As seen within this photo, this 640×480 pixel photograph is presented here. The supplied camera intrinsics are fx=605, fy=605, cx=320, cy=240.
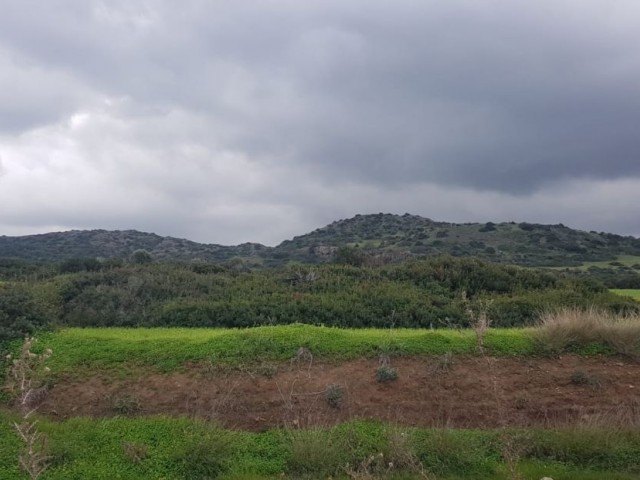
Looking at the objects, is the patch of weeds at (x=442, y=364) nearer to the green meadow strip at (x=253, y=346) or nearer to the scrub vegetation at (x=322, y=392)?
the scrub vegetation at (x=322, y=392)

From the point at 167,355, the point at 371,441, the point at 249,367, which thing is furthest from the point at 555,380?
the point at 167,355

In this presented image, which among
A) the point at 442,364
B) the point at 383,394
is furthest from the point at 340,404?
the point at 442,364

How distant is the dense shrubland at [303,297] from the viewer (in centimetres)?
1755

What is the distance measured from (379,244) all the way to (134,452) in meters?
58.9

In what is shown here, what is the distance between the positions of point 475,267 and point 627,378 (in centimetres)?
1309

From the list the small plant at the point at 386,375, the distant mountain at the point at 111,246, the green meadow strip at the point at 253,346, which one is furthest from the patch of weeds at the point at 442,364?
the distant mountain at the point at 111,246

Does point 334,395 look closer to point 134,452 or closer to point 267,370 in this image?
point 267,370

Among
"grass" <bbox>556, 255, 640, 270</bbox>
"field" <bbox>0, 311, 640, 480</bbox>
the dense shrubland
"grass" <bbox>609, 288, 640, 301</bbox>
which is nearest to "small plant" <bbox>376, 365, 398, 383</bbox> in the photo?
"field" <bbox>0, 311, 640, 480</bbox>

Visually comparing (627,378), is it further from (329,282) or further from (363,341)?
(329,282)

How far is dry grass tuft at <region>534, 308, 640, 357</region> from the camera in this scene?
477 inches

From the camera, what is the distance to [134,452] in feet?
27.6

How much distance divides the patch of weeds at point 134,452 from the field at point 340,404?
0.07 feet

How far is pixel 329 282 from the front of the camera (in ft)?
75.4

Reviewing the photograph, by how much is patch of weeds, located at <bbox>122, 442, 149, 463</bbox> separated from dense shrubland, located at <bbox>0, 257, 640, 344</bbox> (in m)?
5.80
